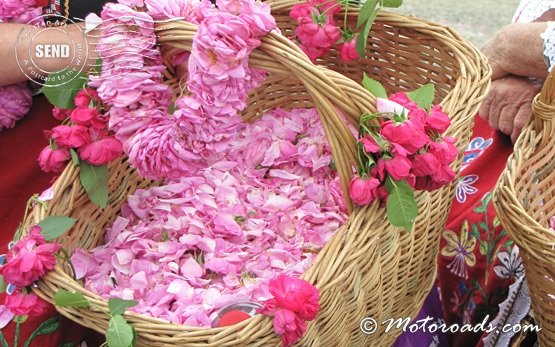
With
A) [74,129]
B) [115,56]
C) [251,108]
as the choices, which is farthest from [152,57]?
[251,108]

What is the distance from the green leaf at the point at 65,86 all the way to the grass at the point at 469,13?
8.65 ft

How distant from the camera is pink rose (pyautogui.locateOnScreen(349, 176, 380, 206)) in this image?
0.82 m

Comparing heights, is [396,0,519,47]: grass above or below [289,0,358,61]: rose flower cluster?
below

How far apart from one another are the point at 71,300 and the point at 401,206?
406 millimetres

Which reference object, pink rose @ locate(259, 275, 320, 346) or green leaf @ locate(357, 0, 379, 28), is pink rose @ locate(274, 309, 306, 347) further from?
green leaf @ locate(357, 0, 379, 28)

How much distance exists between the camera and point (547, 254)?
845 millimetres

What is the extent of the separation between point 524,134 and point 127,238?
2.07ft

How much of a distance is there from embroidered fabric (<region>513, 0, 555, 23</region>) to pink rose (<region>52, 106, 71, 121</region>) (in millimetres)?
871

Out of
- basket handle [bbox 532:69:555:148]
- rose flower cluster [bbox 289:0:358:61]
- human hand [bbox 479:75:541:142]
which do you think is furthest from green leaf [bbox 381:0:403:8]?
human hand [bbox 479:75:541:142]

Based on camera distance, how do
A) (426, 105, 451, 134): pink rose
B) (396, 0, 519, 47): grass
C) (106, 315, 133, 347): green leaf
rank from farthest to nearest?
1. (396, 0, 519, 47): grass
2. (426, 105, 451, 134): pink rose
3. (106, 315, 133, 347): green leaf

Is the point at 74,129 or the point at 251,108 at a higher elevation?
the point at 74,129

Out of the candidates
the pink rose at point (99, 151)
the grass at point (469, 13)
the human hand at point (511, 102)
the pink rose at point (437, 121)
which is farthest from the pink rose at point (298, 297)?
the grass at point (469, 13)

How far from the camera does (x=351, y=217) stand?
0.85 meters

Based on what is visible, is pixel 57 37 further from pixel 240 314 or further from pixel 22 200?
pixel 240 314
